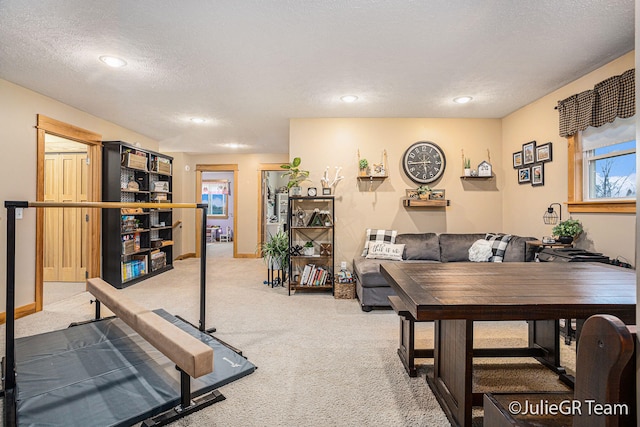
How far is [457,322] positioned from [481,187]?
3.49 m

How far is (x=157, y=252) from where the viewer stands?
5.88 m

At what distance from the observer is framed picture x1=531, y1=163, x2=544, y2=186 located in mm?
3844

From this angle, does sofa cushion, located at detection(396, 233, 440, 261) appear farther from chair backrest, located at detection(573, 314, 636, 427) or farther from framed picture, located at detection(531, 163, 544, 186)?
chair backrest, located at detection(573, 314, 636, 427)

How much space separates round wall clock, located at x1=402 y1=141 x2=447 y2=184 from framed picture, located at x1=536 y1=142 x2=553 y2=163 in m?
1.13

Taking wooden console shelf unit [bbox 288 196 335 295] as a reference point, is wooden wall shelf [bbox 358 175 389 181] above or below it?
above

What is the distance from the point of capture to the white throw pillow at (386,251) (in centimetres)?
426

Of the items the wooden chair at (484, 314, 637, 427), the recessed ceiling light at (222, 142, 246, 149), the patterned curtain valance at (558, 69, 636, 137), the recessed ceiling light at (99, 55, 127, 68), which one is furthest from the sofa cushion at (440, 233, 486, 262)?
the recessed ceiling light at (222, 142, 246, 149)

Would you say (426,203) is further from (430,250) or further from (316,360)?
(316,360)

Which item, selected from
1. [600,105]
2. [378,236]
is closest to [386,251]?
[378,236]

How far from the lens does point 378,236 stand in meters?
4.51

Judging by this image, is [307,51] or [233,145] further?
[233,145]

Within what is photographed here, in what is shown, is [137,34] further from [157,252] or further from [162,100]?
[157,252]

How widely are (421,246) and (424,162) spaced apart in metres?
1.22

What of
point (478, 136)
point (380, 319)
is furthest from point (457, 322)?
point (478, 136)
